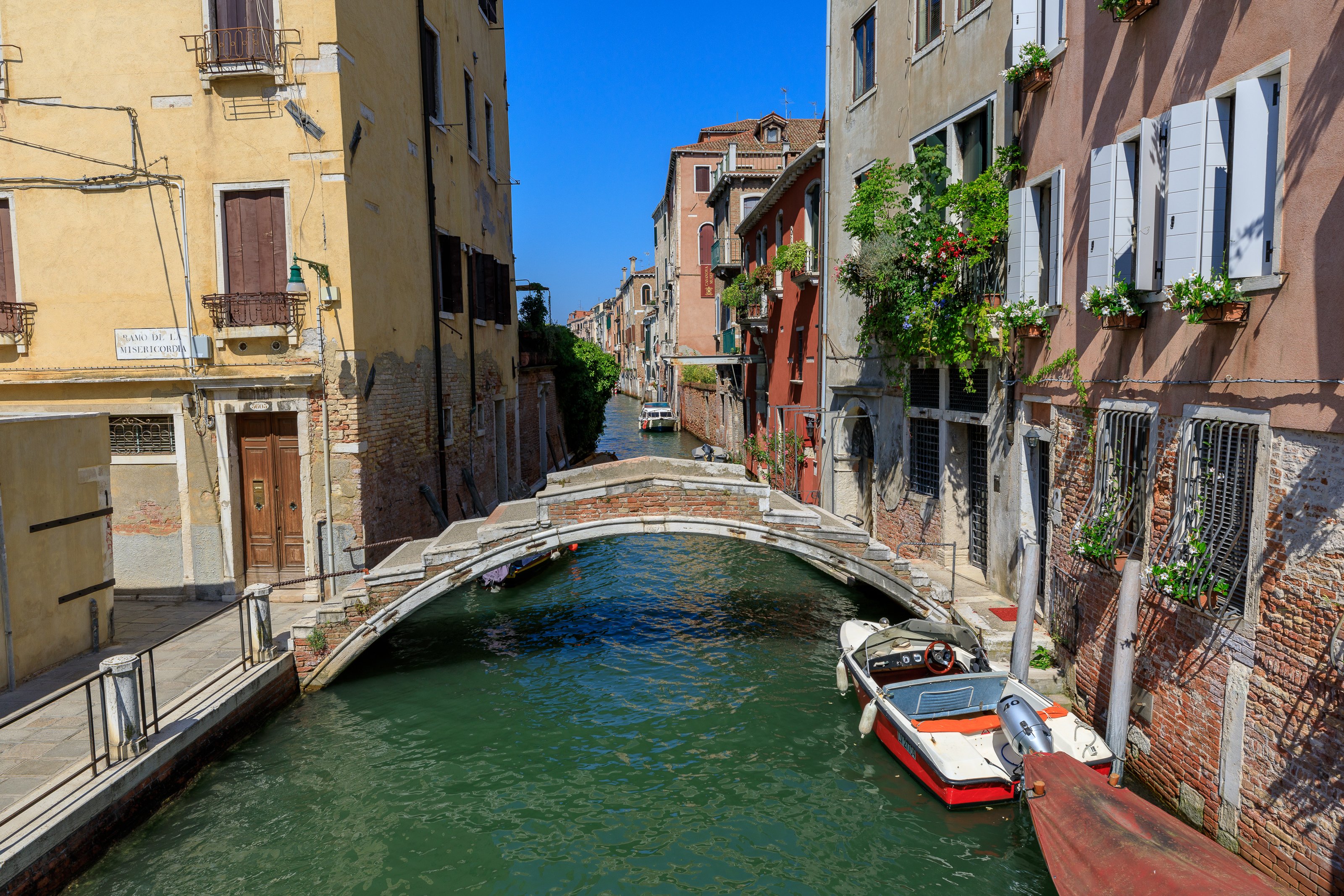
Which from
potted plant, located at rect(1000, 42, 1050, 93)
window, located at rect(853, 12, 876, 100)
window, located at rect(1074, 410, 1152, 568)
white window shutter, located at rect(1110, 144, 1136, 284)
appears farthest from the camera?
window, located at rect(853, 12, 876, 100)

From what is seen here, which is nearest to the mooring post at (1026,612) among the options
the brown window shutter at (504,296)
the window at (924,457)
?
the window at (924,457)

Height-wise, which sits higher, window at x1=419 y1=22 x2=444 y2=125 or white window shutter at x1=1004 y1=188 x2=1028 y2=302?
window at x1=419 y1=22 x2=444 y2=125

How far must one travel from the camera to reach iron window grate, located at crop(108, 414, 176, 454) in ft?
35.3

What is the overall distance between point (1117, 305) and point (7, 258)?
12632 mm

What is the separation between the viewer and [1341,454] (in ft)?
16.0

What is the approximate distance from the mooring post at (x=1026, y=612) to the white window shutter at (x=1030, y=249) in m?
2.76

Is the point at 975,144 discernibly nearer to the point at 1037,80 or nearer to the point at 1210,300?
the point at 1037,80

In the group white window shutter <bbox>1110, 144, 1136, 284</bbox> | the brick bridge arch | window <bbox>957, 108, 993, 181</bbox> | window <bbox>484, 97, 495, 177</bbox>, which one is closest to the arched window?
window <bbox>484, 97, 495, 177</bbox>

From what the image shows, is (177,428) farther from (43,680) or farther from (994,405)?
(994,405)

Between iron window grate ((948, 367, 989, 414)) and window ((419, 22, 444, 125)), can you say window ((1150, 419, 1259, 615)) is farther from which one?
window ((419, 22, 444, 125))

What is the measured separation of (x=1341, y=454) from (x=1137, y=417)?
2.13m

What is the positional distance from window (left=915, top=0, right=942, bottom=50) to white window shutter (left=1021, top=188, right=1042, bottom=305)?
3.45m

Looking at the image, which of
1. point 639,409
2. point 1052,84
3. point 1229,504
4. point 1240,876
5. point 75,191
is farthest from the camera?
point 639,409

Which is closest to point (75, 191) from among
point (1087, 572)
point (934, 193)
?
point (934, 193)
